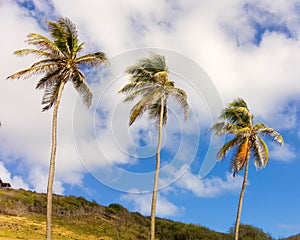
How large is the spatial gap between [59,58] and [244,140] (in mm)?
15244

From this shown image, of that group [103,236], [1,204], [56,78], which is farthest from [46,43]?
[1,204]

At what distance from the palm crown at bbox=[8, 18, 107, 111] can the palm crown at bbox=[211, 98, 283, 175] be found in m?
11.8

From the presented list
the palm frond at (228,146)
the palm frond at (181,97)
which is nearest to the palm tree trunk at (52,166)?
the palm frond at (181,97)

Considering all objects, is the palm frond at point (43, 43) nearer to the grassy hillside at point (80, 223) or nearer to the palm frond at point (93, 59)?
the palm frond at point (93, 59)

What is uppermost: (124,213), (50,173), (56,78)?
(124,213)

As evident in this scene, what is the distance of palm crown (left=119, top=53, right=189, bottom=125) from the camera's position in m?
28.2

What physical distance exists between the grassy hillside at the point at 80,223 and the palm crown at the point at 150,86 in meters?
17.1

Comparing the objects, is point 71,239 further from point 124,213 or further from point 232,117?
point 124,213

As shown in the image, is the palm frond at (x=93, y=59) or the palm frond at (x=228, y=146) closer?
the palm frond at (x=93, y=59)

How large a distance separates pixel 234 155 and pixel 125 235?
35418mm

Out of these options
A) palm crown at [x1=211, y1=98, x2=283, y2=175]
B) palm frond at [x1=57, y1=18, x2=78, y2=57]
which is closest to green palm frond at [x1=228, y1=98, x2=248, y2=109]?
palm crown at [x1=211, y1=98, x2=283, y2=175]

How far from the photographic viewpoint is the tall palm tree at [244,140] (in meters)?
32.2

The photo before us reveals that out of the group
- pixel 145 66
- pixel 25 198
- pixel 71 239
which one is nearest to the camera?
pixel 145 66

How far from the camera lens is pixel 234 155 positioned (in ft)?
107
